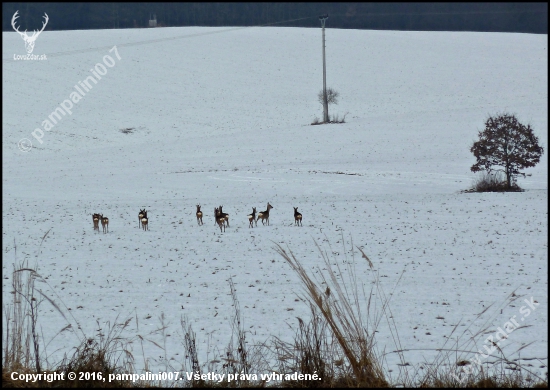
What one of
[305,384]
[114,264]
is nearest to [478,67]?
[114,264]

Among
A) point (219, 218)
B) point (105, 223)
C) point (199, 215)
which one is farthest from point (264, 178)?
point (105, 223)

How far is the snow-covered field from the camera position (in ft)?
39.7

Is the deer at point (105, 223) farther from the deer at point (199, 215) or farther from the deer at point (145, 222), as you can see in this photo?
the deer at point (199, 215)

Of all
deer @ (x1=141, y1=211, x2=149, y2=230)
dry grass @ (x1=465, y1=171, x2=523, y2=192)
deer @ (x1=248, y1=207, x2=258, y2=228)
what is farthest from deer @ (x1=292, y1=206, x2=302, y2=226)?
dry grass @ (x1=465, y1=171, x2=523, y2=192)

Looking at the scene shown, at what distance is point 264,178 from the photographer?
3650cm

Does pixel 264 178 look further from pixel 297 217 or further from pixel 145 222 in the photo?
pixel 145 222

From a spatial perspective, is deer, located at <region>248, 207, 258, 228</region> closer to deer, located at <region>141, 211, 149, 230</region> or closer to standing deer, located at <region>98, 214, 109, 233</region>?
deer, located at <region>141, 211, 149, 230</region>

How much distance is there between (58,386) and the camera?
4.21m

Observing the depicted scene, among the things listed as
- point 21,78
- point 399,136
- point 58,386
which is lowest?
point 58,386

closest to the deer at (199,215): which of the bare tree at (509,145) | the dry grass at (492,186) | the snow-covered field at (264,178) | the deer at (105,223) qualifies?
the snow-covered field at (264,178)

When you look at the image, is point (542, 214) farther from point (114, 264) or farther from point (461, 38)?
point (461, 38)

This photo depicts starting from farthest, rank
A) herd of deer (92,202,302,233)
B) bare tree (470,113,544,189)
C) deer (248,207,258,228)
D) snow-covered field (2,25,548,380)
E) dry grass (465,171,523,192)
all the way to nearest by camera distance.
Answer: dry grass (465,171,523,192) < bare tree (470,113,544,189) < deer (248,207,258,228) < herd of deer (92,202,302,233) < snow-covered field (2,25,548,380)

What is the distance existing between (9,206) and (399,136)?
32548 millimetres

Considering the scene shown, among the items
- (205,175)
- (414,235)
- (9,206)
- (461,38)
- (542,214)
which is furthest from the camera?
(461,38)
